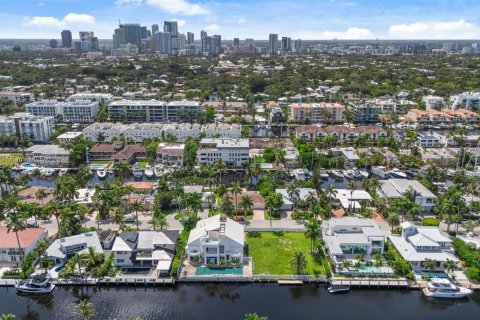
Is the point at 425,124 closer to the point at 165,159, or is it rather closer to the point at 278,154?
the point at 278,154

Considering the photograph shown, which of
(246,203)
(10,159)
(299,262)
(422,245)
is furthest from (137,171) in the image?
(422,245)

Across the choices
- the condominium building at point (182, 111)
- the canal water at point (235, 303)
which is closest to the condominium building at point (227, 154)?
the condominium building at point (182, 111)

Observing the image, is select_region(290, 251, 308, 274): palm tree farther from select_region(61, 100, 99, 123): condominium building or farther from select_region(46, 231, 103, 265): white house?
select_region(61, 100, 99, 123): condominium building

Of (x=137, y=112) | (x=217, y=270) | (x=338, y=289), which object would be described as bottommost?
(x=338, y=289)

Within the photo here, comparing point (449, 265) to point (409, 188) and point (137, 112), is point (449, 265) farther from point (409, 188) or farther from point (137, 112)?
point (137, 112)

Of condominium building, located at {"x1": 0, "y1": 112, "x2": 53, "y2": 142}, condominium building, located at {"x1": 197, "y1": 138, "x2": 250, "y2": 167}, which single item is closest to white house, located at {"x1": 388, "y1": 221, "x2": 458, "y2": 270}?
condominium building, located at {"x1": 197, "y1": 138, "x2": 250, "y2": 167}

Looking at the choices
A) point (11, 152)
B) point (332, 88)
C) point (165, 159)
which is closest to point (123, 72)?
point (332, 88)
